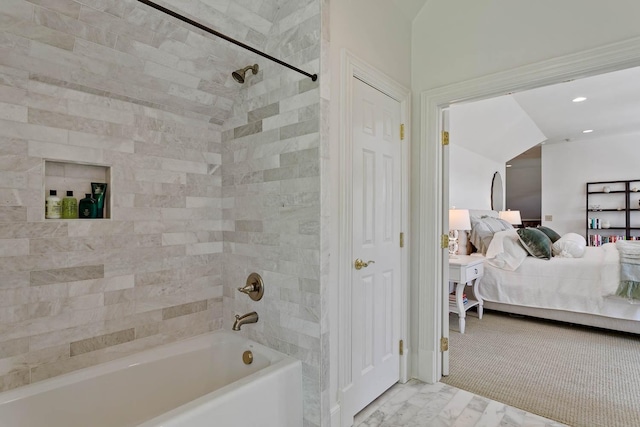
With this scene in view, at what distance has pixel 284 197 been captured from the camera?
1.87 metres

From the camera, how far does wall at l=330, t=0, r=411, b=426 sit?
183 centimetres

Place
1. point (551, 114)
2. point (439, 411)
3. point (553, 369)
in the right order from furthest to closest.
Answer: point (551, 114) < point (553, 369) < point (439, 411)

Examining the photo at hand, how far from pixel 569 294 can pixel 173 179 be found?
13.0 ft

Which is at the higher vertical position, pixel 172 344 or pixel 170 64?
pixel 170 64

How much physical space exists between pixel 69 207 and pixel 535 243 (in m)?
4.31

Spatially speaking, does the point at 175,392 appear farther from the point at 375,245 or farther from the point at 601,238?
the point at 601,238

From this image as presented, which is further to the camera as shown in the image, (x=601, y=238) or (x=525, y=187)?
(x=525, y=187)

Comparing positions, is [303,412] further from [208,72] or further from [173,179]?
[208,72]

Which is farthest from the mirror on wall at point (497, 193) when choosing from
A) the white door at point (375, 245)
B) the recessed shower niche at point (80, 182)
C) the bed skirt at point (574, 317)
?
the recessed shower niche at point (80, 182)

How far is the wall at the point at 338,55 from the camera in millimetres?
1828

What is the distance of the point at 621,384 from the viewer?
8.10 feet

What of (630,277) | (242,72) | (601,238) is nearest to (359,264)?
(242,72)

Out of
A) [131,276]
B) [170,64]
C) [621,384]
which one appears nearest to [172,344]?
[131,276]

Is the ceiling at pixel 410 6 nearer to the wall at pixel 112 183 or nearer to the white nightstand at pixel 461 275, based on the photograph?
the wall at pixel 112 183
